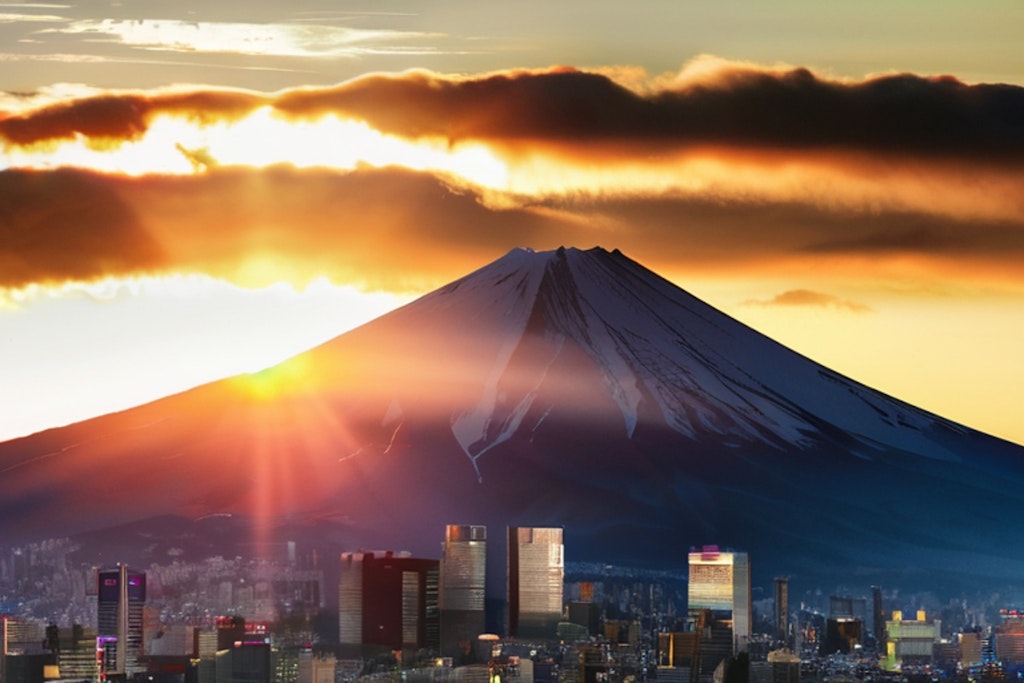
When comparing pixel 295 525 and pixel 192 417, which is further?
pixel 192 417

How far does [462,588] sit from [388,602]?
104 centimetres

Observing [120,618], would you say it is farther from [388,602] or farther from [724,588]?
[724,588]

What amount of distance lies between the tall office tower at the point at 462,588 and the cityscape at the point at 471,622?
0.11 ft

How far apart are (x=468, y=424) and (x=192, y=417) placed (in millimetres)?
3575

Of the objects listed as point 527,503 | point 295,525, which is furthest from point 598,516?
point 295,525

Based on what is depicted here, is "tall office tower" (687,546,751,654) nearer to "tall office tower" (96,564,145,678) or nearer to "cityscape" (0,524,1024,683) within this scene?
"cityscape" (0,524,1024,683)

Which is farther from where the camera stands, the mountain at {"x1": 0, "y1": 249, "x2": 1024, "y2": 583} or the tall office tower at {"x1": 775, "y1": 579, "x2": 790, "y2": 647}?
the mountain at {"x1": 0, "y1": 249, "x2": 1024, "y2": 583}

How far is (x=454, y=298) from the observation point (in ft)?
158

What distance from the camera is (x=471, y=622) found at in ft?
134

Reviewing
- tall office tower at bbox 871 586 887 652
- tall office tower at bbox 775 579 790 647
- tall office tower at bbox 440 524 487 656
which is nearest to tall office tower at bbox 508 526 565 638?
tall office tower at bbox 440 524 487 656

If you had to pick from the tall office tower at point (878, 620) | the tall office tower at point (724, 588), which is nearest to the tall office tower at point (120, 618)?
the tall office tower at point (724, 588)

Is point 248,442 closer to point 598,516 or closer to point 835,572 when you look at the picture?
point 598,516

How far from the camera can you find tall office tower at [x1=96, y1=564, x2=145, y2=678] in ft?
127

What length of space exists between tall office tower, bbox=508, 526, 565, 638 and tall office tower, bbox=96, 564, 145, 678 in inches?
166
